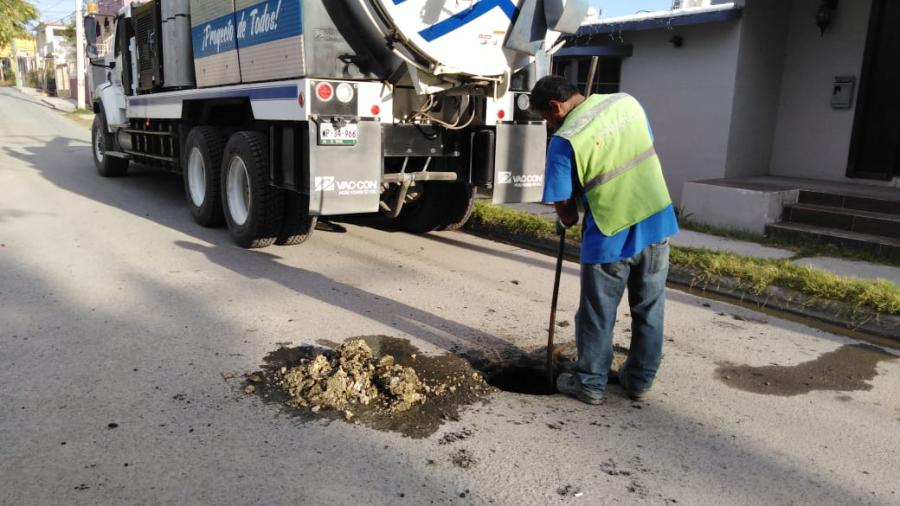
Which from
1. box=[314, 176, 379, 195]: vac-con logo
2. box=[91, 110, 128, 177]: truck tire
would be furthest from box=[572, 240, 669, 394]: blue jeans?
box=[91, 110, 128, 177]: truck tire

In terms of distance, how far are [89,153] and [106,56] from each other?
19.5 feet

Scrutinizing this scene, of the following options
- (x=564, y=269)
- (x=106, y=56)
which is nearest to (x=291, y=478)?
(x=564, y=269)

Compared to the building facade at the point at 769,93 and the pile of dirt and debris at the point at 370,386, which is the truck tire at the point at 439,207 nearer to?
the building facade at the point at 769,93

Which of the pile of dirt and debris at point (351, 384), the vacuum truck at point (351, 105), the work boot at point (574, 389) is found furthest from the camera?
the vacuum truck at point (351, 105)

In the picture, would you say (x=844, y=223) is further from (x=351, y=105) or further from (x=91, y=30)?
(x=91, y=30)

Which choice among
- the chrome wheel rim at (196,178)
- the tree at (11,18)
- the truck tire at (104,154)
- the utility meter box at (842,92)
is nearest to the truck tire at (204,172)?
the chrome wheel rim at (196,178)

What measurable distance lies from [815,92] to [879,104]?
2.77 feet

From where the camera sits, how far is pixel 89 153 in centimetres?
1686

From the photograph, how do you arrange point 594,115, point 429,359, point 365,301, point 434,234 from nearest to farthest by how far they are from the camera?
point 594,115 < point 429,359 < point 365,301 < point 434,234

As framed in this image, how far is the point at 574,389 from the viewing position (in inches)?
152

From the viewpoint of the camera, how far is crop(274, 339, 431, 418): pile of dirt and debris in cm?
366

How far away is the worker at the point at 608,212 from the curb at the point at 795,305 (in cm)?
236

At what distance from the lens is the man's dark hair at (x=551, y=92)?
12.0 ft

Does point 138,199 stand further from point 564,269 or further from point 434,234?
point 564,269
